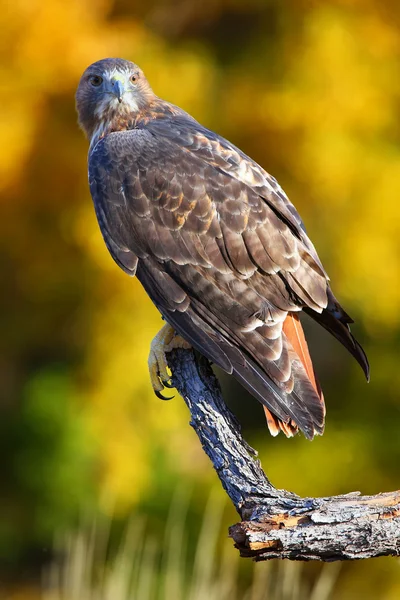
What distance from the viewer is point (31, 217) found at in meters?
6.89

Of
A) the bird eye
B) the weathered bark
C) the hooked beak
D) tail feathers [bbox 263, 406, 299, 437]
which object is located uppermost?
the bird eye

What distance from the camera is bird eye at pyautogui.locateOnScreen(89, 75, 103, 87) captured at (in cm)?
462

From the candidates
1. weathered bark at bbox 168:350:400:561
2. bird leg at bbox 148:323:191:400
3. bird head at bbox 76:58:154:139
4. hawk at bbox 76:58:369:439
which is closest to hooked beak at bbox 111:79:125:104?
bird head at bbox 76:58:154:139

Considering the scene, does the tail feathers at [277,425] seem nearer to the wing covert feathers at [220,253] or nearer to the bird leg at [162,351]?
the wing covert feathers at [220,253]

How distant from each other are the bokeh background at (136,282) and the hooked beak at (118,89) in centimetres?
185

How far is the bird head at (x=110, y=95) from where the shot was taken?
4438mm

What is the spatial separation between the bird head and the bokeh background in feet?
5.48

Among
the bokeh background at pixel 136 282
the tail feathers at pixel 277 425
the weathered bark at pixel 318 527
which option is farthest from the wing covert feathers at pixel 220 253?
the bokeh background at pixel 136 282

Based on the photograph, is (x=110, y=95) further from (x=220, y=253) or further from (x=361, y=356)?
(x=361, y=356)

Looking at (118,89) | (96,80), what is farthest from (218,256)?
(96,80)

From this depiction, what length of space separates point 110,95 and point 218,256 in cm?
114

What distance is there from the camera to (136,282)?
6566 millimetres

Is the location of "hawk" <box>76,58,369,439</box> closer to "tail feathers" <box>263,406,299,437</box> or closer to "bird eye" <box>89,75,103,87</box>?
"tail feathers" <box>263,406,299,437</box>

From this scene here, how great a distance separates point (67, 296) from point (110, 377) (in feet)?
2.66
